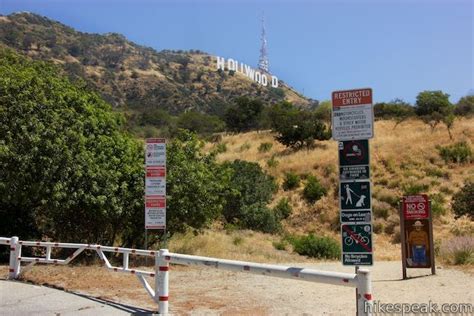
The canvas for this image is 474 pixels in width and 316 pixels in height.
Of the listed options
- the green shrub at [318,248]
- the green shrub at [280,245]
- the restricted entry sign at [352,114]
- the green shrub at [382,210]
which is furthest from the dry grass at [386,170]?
the restricted entry sign at [352,114]

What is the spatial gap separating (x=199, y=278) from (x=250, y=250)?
28.3ft

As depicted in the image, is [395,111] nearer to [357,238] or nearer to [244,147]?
[244,147]

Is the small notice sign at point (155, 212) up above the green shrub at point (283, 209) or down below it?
below

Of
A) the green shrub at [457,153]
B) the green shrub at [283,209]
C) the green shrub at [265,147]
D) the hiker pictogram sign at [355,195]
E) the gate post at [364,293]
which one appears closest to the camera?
the gate post at [364,293]

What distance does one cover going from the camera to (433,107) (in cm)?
6291

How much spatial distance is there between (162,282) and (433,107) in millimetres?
59371

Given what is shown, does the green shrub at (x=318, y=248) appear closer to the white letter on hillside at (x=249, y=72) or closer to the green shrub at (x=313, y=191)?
the green shrub at (x=313, y=191)

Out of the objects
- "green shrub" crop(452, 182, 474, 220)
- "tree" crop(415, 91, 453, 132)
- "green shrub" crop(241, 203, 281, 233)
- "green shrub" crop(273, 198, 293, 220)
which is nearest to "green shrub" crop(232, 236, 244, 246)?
"green shrub" crop(241, 203, 281, 233)

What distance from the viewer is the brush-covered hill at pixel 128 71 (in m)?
109

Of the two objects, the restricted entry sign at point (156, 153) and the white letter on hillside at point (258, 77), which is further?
the white letter on hillside at point (258, 77)

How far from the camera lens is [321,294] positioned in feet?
39.2

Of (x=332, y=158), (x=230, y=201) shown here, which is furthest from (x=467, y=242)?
(x=332, y=158)

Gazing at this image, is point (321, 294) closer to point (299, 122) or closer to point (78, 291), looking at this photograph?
point (78, 291)

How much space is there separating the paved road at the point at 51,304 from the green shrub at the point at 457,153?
41149 mm
